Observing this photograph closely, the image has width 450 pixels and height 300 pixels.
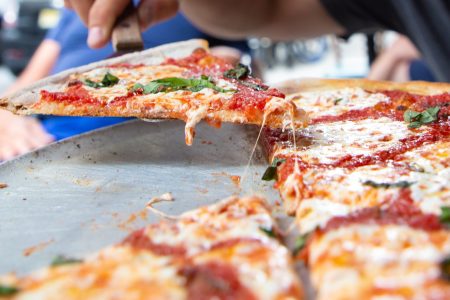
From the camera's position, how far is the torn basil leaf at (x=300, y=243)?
1322 mm

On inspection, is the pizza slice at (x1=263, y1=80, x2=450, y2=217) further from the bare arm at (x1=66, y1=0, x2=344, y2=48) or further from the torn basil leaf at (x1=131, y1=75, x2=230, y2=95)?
the bare arm at (x1=66, y1=0, x2=344, y2=48)

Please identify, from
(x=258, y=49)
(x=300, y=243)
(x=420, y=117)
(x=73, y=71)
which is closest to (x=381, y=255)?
(x=300, y=243)

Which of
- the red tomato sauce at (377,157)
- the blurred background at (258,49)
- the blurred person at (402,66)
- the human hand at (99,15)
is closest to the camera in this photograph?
the red tomato sauce at (377,157)

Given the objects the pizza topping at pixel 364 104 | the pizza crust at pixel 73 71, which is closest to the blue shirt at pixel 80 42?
the pizza crust at pixel 73 71

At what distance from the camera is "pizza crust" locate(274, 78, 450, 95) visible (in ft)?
8.27

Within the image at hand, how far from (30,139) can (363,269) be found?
280cm

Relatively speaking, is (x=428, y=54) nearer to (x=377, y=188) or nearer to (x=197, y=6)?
(x=197, y=6)

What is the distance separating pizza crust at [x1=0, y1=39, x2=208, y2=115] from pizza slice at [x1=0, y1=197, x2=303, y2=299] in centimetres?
111

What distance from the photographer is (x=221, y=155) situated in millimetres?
2143

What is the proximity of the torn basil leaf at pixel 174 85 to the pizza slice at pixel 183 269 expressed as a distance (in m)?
0.87

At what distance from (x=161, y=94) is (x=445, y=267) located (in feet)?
4.37

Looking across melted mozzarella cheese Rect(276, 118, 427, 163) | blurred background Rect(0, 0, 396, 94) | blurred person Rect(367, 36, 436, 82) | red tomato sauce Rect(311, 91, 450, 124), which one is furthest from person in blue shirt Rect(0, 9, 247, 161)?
blurred background Rect(0, 0, 396, 94)

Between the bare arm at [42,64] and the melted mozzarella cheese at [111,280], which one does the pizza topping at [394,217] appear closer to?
the melted mozzarella cheese at [111,280]

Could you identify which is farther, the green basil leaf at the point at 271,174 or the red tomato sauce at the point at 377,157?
the green basil leaf at the point at 271,174
